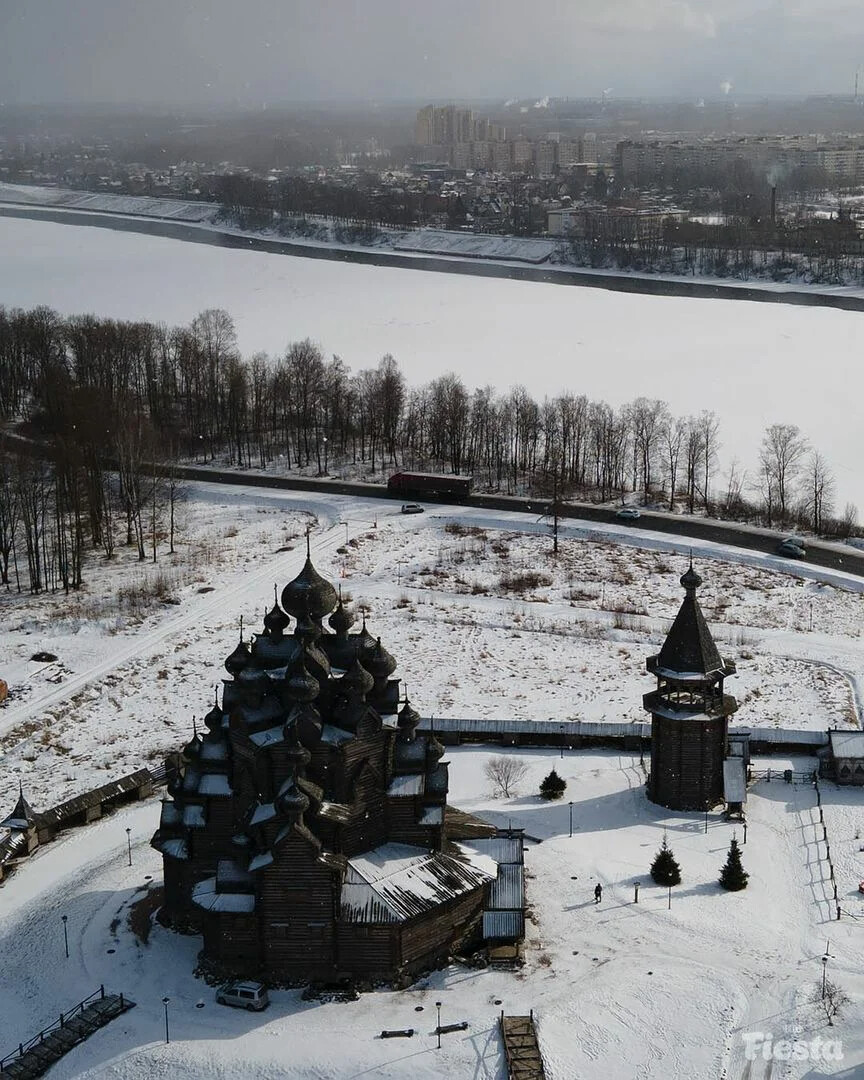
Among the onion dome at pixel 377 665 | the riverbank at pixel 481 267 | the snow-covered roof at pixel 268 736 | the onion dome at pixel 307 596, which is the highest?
the riverbank at pixel 481 267

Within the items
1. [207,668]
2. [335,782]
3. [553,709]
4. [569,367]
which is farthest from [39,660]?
[569,367]

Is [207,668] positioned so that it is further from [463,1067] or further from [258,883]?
[463,1067]

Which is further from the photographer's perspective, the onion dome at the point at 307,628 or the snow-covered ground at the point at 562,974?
the onion dome at the point at 307,628

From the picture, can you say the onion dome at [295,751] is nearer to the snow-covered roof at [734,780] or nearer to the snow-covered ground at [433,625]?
the snow-covered ground at [433,625]

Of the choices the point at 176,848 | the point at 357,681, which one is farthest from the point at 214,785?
the point at 357,681

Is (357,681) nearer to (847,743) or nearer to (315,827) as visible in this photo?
(315,827)

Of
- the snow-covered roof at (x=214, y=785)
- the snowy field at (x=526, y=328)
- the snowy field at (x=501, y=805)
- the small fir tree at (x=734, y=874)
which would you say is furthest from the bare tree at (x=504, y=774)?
the snowy field at (x=526, y=328)
